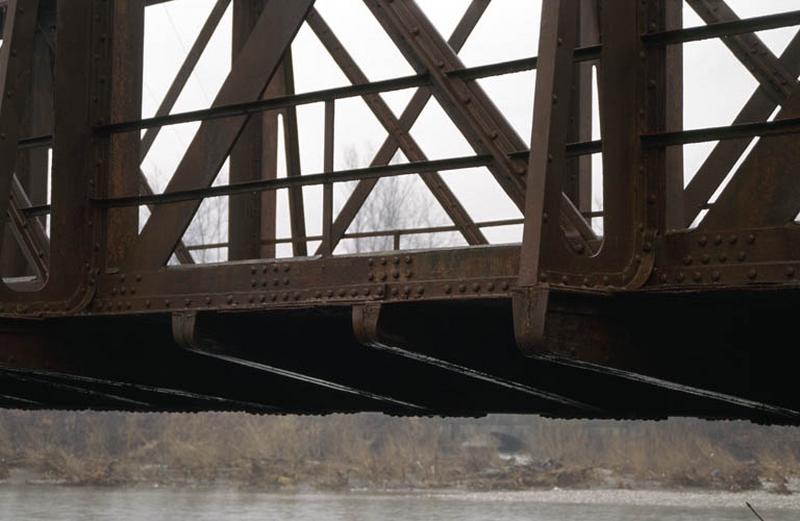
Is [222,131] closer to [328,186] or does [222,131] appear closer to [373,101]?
[328,186]

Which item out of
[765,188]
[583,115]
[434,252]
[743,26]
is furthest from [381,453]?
[743,26]

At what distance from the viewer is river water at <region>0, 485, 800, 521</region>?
3738 cm

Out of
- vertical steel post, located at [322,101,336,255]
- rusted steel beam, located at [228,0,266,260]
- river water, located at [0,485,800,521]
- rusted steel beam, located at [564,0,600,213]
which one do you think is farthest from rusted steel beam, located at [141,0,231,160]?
river water, located at [0,485,800,521]

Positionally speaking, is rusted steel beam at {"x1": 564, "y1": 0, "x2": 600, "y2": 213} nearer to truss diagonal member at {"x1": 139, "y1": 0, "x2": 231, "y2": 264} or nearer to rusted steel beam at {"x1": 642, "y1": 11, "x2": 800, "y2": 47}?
truss diagonal member at {"x1": 139, "y1": 0, "x2": 231, "y2": 264}

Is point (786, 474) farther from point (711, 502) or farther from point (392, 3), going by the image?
point (392, 3)

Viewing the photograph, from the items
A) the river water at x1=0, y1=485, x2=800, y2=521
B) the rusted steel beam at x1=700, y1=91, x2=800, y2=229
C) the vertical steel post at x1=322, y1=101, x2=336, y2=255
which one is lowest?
the river water at x1=0, y1=485, x2=800, y2=521

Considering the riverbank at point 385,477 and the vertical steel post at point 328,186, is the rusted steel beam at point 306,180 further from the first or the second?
the riverbank at point 385,477

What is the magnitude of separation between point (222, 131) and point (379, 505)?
3415cm

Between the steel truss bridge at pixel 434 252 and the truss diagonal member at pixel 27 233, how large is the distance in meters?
0.02

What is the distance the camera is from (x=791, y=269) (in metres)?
5.67

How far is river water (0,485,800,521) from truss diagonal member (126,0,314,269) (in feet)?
93.3

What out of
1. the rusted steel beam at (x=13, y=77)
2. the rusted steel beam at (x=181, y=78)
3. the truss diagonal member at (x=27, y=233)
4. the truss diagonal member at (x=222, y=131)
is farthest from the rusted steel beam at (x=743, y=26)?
the rusted steel beam at (x=181, y=78)

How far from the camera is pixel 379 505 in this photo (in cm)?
4103

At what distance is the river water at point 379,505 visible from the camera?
3738 centimetres
